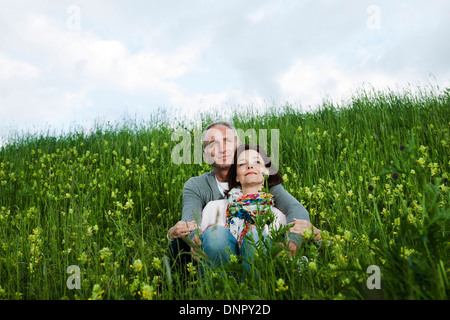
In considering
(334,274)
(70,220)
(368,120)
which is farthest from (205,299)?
(368,120)

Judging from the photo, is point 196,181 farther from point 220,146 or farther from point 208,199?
point 220,146

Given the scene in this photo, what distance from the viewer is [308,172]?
4938 millimetres

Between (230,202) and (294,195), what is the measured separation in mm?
1313

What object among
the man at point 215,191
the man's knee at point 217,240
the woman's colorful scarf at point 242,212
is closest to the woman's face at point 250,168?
the woman's colorful scarf at point 242,212

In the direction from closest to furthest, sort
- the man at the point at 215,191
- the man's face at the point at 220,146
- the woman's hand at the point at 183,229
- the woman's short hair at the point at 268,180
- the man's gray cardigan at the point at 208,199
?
the woman's hand at the point at 183,229
the man at the point at 215,191
the man's gray cardigan at the point at 208,199
the woman's short hair at the point at 268,180
the man's face at the point at 220,146

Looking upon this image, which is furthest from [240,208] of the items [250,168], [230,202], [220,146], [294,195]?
[294,195]

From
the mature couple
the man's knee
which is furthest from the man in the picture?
the man's knee

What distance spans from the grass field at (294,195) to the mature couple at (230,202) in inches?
11.8

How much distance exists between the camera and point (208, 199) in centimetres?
347

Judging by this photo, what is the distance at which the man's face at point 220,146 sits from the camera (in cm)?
357

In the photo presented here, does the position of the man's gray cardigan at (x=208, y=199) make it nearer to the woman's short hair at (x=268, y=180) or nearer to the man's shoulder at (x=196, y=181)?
the man's shoulder at (x=196, y=181)
